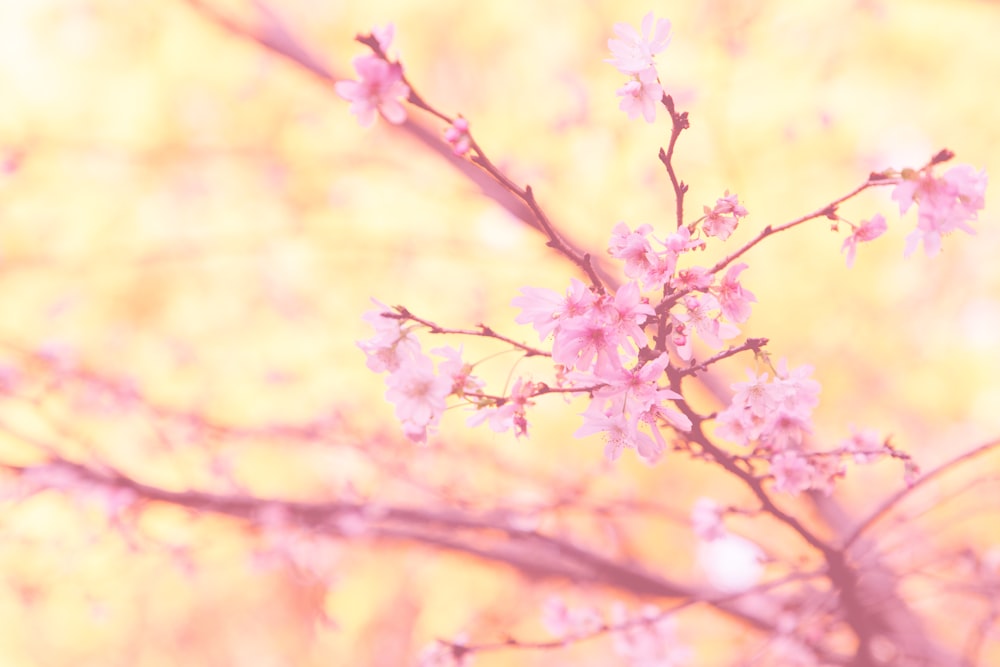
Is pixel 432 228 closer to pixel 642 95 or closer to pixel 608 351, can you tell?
pixel 642 95

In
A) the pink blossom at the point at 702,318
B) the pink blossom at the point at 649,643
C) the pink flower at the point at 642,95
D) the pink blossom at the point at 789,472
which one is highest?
the pink flower at the point at 642,95

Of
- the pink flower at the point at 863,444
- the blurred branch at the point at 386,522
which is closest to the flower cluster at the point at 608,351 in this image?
the pink flower at the point at 863,444

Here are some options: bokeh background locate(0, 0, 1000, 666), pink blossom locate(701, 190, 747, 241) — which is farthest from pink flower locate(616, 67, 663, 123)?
bokeh background locate(0, 0, 1000, 666)

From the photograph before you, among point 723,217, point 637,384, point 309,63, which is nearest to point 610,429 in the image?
point 637,384

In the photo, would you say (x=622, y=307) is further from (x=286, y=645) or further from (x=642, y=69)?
(x=286, y=645)

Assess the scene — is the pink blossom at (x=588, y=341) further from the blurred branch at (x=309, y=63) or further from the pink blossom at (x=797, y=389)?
the blurred branch at (x=309, y=63)

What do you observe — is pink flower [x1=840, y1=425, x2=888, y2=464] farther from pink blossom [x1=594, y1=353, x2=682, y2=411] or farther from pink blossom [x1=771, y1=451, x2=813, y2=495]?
pink blossom [x1=594, y1=353, x2=682, y2=411]

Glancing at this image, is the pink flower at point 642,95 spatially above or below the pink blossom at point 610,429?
above
